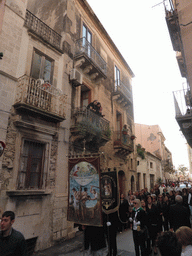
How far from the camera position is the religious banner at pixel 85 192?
520cm

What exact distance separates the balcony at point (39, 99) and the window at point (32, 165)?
1.27 meters

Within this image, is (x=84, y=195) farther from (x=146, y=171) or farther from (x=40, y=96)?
(x=146, y=171)

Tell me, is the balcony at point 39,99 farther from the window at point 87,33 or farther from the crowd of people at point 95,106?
the window at point 87,33

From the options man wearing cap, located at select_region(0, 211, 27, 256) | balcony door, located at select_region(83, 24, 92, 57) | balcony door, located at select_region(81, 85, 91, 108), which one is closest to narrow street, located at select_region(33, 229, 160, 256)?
man wearing cap, located at select_region(0, 211, 27, 256)

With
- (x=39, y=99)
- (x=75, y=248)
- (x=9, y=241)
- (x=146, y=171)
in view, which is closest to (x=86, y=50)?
(x=39, y=99)

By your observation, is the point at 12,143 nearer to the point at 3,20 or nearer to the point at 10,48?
the point at 10,48

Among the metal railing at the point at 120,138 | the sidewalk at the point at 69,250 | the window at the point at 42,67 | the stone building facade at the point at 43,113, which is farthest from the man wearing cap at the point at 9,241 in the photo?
the metal railing at the point at 120,138

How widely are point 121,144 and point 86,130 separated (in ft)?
16.4

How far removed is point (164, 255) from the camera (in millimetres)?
2107

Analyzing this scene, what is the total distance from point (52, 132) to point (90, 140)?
7.16 ft

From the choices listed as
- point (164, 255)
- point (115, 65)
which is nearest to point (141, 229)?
point (164, 255)

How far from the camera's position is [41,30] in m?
8.84

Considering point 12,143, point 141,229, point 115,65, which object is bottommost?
point 141,229

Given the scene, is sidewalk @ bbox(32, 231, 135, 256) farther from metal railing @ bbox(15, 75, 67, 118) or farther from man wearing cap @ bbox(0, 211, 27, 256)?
metal railing @ bbox(15, 75, 67, 118)
